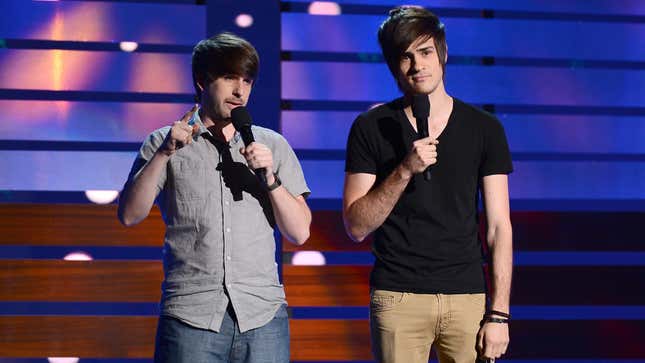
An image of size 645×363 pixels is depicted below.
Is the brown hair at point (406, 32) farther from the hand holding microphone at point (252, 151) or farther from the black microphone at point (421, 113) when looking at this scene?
the hand holding microphone at point (252, 151)

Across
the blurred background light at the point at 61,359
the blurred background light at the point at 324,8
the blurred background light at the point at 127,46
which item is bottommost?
the blurred background light at the point at 61,359

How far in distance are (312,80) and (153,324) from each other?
1.38 metres

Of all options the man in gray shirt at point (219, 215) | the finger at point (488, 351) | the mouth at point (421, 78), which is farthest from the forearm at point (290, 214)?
the finger at point (488, 351)

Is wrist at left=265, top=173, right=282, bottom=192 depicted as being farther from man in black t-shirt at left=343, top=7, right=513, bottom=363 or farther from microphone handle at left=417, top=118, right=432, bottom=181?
microphone handle at left=417, top=118, right=432, bottom=181

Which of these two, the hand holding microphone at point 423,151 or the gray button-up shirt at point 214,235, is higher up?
the hand holding microphone at point 423,151

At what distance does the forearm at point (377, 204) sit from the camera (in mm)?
2225

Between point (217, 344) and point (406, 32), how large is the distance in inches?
41.3

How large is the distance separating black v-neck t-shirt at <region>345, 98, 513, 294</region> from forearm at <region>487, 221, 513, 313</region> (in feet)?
0.14

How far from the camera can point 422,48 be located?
238cm

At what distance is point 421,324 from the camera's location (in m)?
2.27

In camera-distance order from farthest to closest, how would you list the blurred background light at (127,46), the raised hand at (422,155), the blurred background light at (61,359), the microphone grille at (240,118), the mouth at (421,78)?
the blurred background light at (127,46)
the blurred background light at (61,359)
the mouth at (421,78)
the microphone grille at (240,118)
the raised hand at (422,155)

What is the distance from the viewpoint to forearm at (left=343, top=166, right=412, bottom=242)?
2225 millimetres

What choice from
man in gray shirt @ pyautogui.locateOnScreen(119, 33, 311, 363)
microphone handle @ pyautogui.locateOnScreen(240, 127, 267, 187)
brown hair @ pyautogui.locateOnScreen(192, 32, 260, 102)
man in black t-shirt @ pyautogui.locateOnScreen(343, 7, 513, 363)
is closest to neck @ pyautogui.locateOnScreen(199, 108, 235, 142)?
man in gray shirt @ pyautogui.locateOnScreen(119, 33, 311, 363)

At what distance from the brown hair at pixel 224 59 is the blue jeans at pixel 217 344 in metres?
0.70
